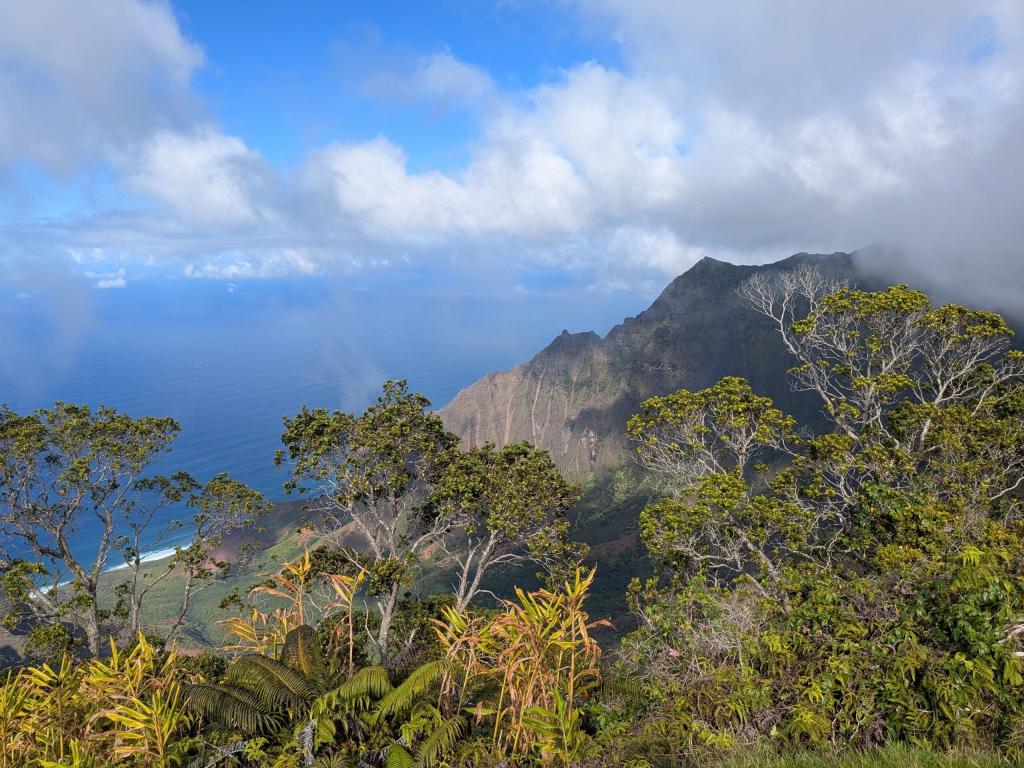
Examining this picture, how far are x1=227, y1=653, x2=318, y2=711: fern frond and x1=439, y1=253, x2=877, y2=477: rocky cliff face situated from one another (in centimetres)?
12828

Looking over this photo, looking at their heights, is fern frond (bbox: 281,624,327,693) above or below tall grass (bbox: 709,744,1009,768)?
below

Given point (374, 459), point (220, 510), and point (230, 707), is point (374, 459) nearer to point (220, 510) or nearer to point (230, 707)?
point (220, 510)

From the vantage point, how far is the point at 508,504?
1644cm

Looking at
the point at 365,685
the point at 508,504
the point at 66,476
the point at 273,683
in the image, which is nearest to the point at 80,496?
the point at 66,476

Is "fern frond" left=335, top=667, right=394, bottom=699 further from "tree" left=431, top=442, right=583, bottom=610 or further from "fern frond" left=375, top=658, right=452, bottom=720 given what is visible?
"tree" left=431, top=442, right=583, bottom=610

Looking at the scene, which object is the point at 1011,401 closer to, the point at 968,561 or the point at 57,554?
the point at 968,561

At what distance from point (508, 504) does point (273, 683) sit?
1028 cm

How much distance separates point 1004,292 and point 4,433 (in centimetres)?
12564

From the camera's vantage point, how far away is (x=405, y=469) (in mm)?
17594

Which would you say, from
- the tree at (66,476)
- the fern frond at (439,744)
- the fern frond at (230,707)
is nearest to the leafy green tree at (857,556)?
the fern frond at (439,744)

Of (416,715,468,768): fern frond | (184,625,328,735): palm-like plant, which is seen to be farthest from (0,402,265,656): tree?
(416,715,468,768): fern frond

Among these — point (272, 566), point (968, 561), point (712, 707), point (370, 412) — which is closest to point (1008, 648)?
point (968, 561)

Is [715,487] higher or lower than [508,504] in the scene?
higher

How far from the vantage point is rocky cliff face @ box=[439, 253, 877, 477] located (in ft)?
454
